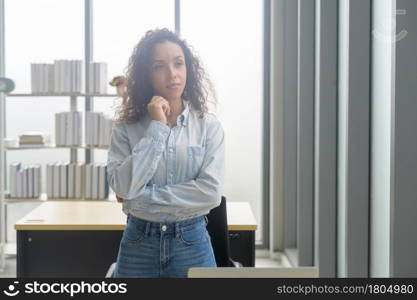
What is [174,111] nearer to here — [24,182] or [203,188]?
[203,188]

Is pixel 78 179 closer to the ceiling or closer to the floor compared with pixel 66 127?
closer to the floor

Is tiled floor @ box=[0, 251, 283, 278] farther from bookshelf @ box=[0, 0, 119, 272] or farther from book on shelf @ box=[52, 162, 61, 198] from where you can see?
book on shelf @ box=[52, 162, 61, 198]

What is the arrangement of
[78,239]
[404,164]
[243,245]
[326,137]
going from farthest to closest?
[326,137], [78,239], [243,245], [404,164]

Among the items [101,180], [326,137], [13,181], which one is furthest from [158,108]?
[13,181]

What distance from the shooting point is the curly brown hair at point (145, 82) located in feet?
6.00

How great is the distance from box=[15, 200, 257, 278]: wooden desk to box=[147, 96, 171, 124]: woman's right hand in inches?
51.8

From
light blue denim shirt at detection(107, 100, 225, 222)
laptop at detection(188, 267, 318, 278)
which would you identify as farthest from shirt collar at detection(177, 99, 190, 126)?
laptop at detection(188, 267, 318, 278)

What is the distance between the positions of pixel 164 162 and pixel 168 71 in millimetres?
274

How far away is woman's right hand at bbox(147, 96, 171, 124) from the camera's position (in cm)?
176

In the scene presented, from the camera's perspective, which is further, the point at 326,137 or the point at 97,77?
the point at 97,77

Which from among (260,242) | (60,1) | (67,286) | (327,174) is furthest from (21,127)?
(67,286)

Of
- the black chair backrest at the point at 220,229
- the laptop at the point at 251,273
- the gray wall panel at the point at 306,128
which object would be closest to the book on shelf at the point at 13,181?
the gray wall panel at the point at 306,128

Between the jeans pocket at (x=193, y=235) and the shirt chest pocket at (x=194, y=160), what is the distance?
16cm

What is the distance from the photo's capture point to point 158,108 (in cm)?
176
